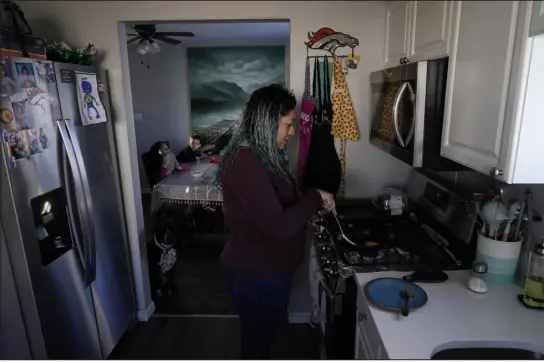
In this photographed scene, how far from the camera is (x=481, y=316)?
1.05m

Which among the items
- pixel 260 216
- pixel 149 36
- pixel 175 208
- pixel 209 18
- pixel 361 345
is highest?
pixel 149 36

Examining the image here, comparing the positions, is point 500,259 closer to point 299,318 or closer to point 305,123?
point 305,123

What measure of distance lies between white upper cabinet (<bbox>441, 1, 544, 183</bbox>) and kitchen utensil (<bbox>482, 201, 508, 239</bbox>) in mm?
260

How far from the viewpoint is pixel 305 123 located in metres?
1.91

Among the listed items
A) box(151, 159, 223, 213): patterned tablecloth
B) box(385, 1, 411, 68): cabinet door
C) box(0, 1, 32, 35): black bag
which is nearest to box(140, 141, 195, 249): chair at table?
box(151, 159, 223, 213): patterned tablecloth

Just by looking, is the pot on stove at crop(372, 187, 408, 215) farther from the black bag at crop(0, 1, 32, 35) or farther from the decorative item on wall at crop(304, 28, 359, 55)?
the black bag at crop(0, 1, 32, 35)

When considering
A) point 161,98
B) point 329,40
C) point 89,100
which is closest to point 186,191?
point 89,100

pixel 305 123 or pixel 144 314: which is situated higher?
pixel 305 123

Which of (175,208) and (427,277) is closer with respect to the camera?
(427,277)

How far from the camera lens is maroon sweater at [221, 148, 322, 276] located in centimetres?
111

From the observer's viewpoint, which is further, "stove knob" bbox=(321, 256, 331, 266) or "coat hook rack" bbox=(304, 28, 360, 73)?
"coat hook rack" bbox=(304, 28, 360, 73)

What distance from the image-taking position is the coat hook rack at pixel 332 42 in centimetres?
183

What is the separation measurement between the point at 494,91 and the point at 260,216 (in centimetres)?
71

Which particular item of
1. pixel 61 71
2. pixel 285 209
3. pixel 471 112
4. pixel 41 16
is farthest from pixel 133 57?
pixel 471 112
